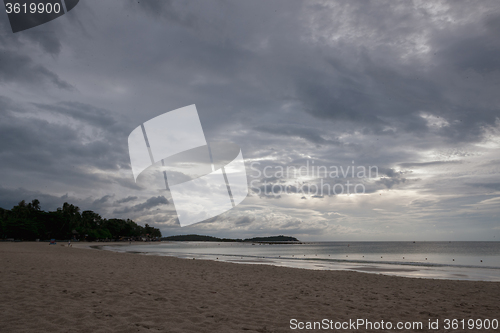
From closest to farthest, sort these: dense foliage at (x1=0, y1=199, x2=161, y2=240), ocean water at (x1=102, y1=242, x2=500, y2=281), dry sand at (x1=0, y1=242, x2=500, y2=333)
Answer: dry sand at (x1=0, y1=242, x2=500, y2=333) < ocean water at (x1=102, y1=242, x2=500, y2=281) < dense foliage at (x1=0, y1=199, x2=161, y2=240)

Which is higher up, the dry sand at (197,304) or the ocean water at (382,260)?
the dry sand at (197,304)

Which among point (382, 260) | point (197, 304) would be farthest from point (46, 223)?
point (197, 304)

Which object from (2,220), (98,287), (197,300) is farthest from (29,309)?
(2,220)

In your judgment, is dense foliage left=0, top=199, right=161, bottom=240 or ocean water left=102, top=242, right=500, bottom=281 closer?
ocean water left=102, top=242, right=500, bottom=281

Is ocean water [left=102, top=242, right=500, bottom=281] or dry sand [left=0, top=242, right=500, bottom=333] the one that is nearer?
dry sand [left=0, top=242, right=500, bottom=333]

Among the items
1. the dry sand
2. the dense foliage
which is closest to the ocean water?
the dry sand

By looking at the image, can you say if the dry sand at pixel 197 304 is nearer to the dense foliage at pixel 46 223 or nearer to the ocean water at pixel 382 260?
the ocean water at pixel 382 260

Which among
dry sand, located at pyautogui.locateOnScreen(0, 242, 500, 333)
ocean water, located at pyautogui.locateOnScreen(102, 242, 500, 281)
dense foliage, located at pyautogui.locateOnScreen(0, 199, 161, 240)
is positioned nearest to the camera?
dry sand, located at pyautogui.locateOnScreen(0, 242, 500, 333)

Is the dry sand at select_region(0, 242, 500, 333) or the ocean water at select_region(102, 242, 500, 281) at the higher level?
the dry sand at select_region(0, 242, 500, 333)

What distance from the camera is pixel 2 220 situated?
77.2 m

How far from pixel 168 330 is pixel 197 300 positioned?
234cm

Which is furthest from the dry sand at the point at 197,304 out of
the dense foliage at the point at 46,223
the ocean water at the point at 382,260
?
the dense foliage at the point at 46,223

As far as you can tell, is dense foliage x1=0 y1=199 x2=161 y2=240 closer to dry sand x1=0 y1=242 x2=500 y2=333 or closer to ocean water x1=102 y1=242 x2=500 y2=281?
ocean water x1=102 y1=242 x2=500 y2=281

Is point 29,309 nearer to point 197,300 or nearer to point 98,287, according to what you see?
point 98,287
